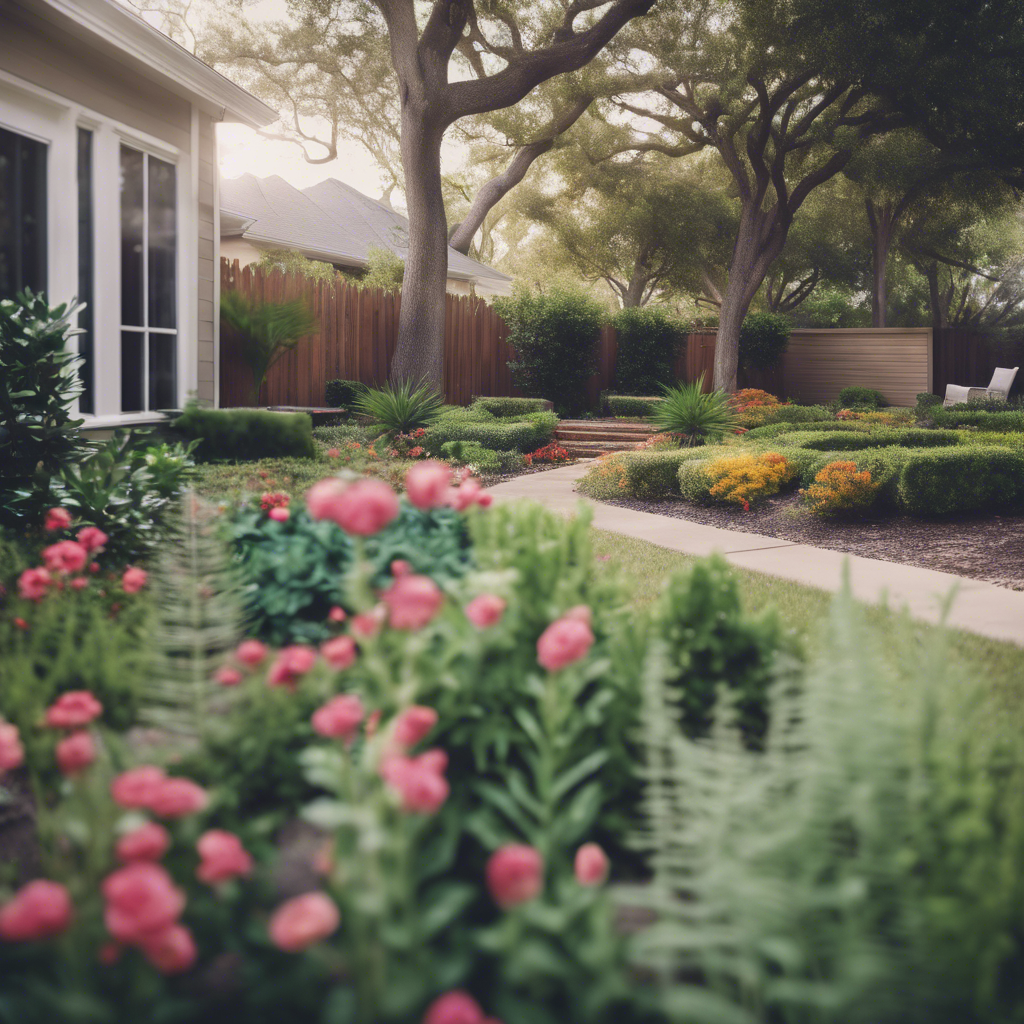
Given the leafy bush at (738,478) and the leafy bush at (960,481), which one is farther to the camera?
the leafy bush at (738,478)

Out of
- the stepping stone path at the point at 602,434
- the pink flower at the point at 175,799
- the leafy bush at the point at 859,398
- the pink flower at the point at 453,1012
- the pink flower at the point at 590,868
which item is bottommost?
the pink flower at the point at 453,1012

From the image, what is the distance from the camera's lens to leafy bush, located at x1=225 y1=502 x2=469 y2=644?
247 centimetres

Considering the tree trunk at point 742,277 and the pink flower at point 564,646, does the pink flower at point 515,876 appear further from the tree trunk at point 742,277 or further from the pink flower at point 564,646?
the tree trunk at point 742,277

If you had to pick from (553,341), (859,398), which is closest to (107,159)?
(553,341)

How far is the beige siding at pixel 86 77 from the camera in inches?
198

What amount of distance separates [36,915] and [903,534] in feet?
20.1

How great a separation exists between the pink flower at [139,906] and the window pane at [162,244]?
667 centimetres

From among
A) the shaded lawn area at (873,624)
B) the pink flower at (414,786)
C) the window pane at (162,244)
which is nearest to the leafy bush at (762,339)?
the window pane at (162,244)

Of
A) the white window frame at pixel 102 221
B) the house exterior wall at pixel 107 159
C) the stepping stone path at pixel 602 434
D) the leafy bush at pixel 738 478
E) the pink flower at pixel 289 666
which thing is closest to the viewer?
the pink flower at pixel 289 666

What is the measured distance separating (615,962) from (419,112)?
12.2 m

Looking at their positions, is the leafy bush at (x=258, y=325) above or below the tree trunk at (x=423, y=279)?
below

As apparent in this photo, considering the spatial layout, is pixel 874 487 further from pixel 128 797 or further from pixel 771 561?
pixel 128 797

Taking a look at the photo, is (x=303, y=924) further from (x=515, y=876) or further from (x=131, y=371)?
(x=131, y=371)

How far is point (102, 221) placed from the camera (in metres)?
5.96
